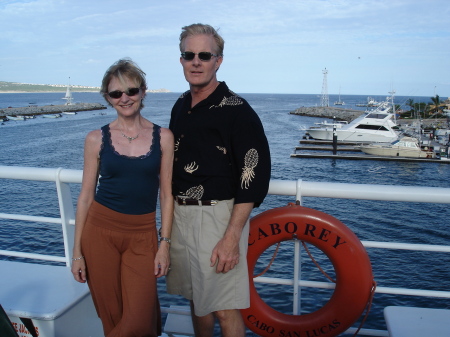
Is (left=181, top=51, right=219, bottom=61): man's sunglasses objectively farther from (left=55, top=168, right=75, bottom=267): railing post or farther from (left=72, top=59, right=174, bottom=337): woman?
(left=55, top=168, right=75, bottom=267): railing post

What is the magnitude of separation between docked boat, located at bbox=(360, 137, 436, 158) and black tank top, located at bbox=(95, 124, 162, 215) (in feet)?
91.4

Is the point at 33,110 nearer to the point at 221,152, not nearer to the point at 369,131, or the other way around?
the point at 369,131

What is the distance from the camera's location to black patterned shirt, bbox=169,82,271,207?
1580mm

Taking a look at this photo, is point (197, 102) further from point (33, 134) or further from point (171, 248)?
point (33, 134)

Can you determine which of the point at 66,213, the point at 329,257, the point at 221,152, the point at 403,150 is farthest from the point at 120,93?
the point at 403,150

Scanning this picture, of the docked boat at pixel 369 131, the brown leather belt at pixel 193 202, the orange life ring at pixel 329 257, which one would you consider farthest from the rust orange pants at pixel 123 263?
the docked boat at pixel 369 131

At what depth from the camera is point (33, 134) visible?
128ft

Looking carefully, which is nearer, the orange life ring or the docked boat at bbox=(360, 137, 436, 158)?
the orange life ring

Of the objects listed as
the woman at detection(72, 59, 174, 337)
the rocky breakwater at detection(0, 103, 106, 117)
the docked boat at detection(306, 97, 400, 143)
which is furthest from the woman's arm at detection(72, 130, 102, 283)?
the rocky breakwater at detection(0, 103, 106, 117)

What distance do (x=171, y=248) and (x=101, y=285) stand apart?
11.5 inches

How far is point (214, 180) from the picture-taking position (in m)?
1.64

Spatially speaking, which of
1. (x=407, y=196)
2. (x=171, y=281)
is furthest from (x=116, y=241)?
(x=407, y=196)

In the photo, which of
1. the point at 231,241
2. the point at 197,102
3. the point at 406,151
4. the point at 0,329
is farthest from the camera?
the point at 406,151

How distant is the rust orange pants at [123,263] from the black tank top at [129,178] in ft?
0.11
